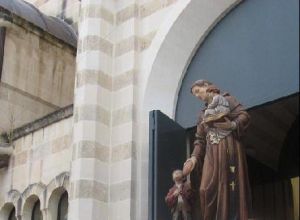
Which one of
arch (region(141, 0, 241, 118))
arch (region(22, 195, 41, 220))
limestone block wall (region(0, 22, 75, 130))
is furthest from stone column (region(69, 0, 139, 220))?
limestone block wall (region(0, 22, 75, 130))

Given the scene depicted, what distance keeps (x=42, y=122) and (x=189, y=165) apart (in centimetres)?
365

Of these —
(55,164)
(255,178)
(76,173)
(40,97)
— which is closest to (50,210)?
(55,164)

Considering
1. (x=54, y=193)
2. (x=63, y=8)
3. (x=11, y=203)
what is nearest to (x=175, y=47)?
(x=54, y=193)

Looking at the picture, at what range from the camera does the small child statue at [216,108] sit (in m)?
9.35

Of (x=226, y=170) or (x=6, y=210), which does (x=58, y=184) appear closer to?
(x=6, y=210)

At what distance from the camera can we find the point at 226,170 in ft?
30.3

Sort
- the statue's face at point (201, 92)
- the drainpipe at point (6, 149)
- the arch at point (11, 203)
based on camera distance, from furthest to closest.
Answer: the drainpipe at point (6, 149), the arch at point (11, 203), the statue's face at point (201, 92)

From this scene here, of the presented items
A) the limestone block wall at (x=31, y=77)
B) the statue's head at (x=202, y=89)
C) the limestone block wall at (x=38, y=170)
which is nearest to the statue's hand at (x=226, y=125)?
the statue's head at (x=202, y=89)

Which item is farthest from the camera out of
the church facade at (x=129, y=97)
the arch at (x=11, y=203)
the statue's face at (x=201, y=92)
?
the arch at (x=11, y=203)

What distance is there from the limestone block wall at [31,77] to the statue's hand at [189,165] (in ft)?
14.9

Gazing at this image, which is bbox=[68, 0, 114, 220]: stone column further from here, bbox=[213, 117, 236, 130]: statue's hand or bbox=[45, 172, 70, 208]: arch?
bbox=[213, 117, 236, 130]: statue's hand

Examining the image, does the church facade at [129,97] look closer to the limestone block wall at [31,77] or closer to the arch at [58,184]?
the arch at [58,184]

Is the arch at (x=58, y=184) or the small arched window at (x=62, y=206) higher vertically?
the arch at (x=58, y=184)

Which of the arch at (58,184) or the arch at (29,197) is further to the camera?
the arch at (29,197)
